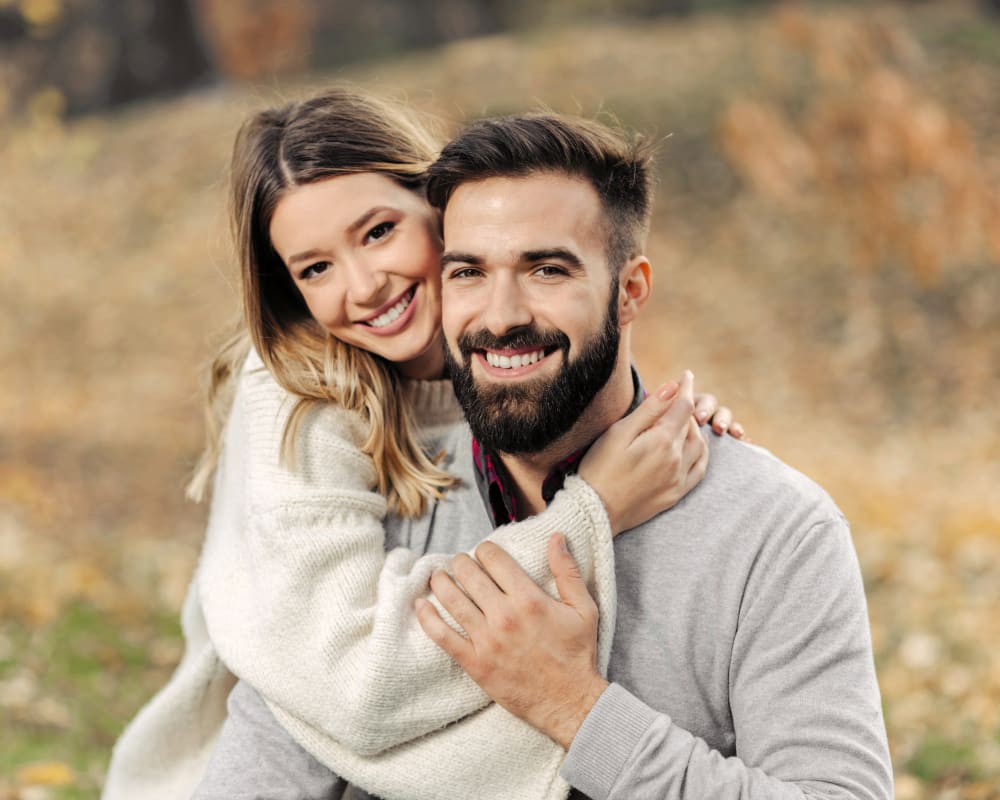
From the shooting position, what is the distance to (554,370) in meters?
2.37

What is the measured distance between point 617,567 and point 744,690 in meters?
0.35

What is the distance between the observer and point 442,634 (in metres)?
2.23

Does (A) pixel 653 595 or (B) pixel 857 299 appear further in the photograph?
(B) pixel 857 299

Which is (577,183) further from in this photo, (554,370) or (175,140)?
(175,140)

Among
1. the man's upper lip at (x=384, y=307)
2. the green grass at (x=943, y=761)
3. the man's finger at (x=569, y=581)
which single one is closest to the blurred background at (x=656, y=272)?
the green grass at (x=943, y=761)

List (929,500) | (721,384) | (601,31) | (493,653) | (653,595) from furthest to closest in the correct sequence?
(601,31)
(721,384)
(929,500)
(653,595)
(493,653)

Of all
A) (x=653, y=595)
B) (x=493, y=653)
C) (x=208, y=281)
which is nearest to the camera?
(x=493, y=653)

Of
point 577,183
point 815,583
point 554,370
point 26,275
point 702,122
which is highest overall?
point 577,183

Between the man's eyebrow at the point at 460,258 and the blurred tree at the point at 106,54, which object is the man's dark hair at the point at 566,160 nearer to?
the man's eyebrow at the point at 460,258

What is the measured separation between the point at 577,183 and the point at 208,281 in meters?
7.83

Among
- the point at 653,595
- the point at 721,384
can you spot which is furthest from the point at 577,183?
the point at 721,384

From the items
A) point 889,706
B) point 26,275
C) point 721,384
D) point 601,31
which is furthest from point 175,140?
point 889,706

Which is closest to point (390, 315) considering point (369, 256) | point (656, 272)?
point (369, 256)

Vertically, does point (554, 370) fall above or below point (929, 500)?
above
